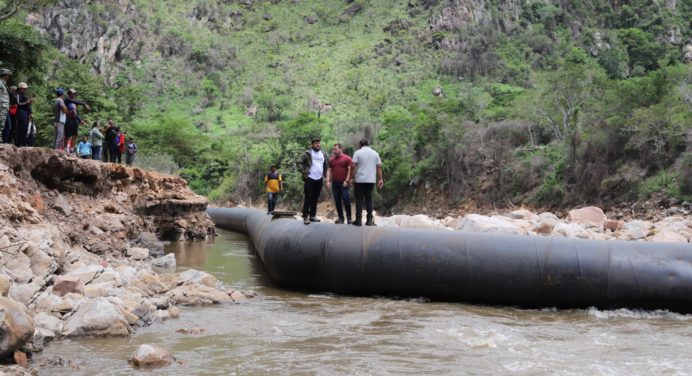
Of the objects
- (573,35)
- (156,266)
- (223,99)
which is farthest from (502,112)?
(573,35)

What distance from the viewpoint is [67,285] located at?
787 centimetres

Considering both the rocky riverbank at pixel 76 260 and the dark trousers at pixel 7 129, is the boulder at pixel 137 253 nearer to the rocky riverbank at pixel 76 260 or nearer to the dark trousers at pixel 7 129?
the rocky riverbank at pixel 76 260

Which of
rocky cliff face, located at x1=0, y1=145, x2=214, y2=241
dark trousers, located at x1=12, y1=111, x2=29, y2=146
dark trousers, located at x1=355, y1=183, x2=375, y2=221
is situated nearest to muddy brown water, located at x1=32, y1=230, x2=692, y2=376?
dark trousers, located at x1=355, y1=183, x2=375, y2=221

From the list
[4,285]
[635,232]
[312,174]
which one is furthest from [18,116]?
[635,232]

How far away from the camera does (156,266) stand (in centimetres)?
1326

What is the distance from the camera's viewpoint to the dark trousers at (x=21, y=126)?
38.4ft

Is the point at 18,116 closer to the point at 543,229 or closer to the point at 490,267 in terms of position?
the point at 490,267

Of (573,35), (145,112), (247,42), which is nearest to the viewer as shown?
(145,112)

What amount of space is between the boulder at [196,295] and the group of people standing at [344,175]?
7.02 feet

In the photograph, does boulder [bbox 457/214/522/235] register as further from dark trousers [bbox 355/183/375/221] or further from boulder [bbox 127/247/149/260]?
boulder [bbox 127/247/149/260]

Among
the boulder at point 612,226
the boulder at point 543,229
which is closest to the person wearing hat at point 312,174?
the boulder at point 543,229

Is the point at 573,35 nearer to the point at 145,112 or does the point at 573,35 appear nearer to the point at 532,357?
the point at 145,112

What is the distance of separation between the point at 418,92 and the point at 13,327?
226 feet

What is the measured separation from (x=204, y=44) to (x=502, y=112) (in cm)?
6397
